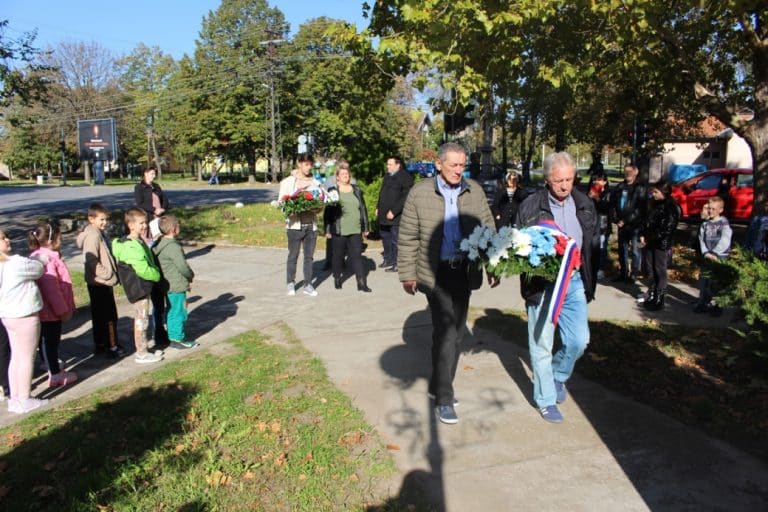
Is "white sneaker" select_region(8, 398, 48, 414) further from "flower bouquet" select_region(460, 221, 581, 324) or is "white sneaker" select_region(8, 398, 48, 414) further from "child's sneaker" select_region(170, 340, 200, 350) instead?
"flower bouquet" select_region(460, 221, 581, 324)

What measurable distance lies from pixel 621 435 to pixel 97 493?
3.46m

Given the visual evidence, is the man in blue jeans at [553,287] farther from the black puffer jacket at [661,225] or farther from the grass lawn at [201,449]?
the black puffer jacket at [661,225]

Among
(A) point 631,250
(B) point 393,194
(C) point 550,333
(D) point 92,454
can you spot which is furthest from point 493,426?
(B) point 393,194

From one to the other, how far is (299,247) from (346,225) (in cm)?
77

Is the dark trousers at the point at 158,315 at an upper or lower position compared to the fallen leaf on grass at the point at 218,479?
upper

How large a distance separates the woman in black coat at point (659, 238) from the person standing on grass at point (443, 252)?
420cm

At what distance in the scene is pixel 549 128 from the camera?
122 feet

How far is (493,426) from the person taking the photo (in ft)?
14.1

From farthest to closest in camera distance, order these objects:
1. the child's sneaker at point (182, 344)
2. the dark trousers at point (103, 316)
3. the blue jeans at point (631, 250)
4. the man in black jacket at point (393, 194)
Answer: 1. the man in black jacket at point (393, 194)
2. the blue jeans at point (631, 250)
3. the child's sneaker at point (182, 344)
4. the dark trousers at point (103, 316)

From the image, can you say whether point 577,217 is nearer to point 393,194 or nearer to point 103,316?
point 103,316

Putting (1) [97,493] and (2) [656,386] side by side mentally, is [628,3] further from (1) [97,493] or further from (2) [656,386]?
(1) [97,493]

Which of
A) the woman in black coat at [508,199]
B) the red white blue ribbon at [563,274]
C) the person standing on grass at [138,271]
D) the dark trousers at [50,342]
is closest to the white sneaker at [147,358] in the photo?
the person standing on grass at [138,271]

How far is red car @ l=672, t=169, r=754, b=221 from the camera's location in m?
16.8

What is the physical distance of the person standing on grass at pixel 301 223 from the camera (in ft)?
27.1
